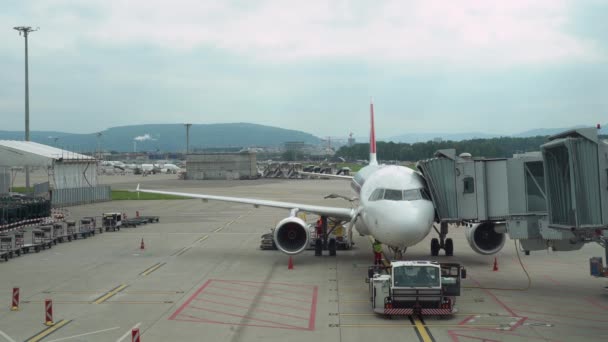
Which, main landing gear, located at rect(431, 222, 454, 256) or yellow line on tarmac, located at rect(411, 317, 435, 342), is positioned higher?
main landing gear, located at rect(431, 222, 454, 256)

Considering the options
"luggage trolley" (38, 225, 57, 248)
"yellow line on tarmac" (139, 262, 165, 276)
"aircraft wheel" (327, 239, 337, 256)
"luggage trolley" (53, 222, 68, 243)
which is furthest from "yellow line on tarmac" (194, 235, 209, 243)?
"aircraft wheel" (327, 239, 337, 256)

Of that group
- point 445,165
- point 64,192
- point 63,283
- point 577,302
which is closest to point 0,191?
point 64,192

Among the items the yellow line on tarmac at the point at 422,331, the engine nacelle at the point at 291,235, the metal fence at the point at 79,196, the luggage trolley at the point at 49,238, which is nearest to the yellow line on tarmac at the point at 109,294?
the engine nacelle at the point at 291,235

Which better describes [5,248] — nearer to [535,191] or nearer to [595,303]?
[535,191]

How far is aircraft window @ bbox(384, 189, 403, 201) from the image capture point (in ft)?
71.0

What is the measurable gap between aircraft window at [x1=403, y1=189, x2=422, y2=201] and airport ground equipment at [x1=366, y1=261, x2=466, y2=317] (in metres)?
4.10

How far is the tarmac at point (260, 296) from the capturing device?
1575cm

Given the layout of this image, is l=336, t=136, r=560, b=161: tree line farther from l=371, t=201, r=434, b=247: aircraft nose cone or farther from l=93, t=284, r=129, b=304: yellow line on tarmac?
l=93, t=284, r=129, b=304: yellow line on tarmac

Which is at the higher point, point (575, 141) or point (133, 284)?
point (575, 141)

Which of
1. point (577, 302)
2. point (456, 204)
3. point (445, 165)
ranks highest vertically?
point (445, 165)

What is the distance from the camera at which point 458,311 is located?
58.3ft

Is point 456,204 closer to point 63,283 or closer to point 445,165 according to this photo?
point 445,165

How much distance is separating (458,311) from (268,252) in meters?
13.9

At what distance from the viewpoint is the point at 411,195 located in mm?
21734
